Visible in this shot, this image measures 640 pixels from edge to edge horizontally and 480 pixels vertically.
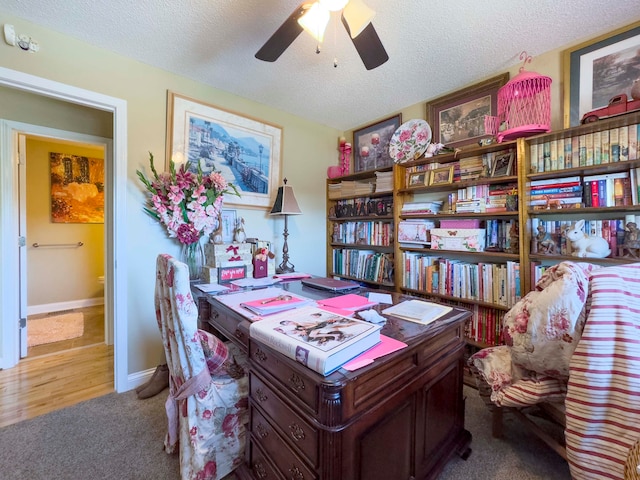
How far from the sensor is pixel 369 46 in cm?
131

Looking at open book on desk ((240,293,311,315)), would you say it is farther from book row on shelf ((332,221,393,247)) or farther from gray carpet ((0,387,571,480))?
book row on shelf ((332,221,393,247))

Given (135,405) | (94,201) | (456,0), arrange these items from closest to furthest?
1. (456,0)
2. (135,405)
3. (94,201)

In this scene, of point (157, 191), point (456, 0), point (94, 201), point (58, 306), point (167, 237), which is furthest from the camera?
point (94, 201)

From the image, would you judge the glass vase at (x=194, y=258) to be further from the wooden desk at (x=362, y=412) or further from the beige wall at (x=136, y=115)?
the wooden desk at (x=362, y=412)

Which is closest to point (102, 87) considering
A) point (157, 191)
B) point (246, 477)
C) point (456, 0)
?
point (157, 191)

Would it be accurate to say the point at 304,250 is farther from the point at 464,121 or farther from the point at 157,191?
the point at 464,121

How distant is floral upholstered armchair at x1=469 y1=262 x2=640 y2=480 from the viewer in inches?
35.9

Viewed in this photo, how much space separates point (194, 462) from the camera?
112cm

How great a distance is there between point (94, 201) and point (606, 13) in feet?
18.1

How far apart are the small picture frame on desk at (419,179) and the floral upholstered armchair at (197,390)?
1934mm

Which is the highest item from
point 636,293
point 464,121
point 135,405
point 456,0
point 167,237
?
point 456,0

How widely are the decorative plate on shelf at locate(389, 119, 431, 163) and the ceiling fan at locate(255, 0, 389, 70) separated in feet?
3.72

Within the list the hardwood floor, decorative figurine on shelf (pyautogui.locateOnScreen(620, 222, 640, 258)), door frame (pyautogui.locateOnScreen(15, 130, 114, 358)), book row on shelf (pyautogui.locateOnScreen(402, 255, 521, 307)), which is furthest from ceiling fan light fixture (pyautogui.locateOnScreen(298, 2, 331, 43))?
the hardwood floor

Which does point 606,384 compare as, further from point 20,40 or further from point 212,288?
point 20,40
